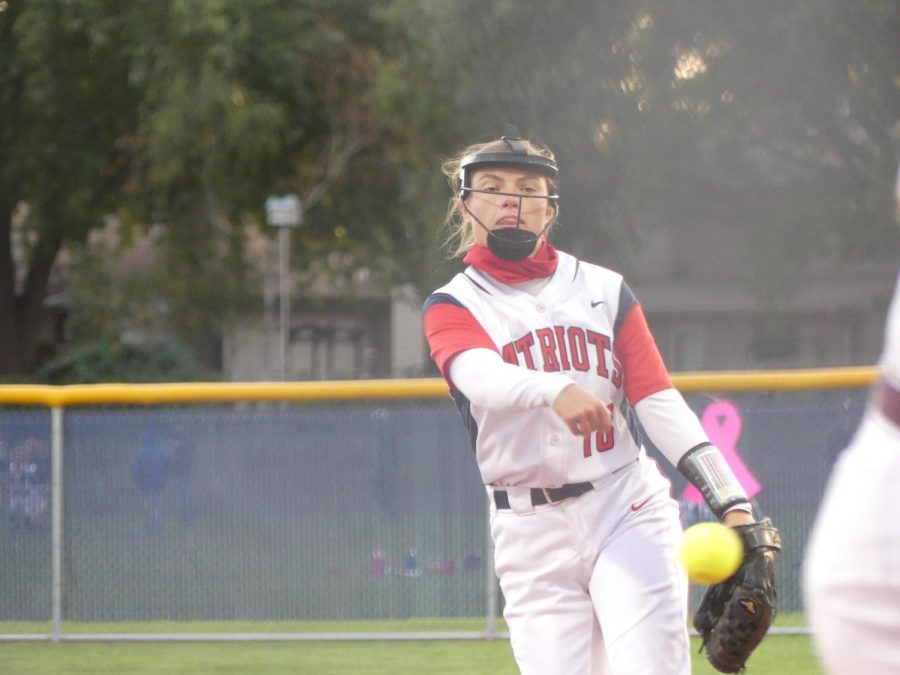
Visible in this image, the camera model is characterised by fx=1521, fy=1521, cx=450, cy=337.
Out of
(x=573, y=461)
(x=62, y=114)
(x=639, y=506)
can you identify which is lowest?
(x=639, y=506)

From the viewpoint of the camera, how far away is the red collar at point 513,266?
4.30 m

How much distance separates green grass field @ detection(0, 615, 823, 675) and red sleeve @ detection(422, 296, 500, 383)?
4.15 metres

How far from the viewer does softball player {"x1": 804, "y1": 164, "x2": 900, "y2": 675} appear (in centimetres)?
231

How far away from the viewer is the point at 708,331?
49938 millimetres

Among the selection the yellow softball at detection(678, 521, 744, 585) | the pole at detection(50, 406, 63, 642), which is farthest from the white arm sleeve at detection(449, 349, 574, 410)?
the pole at detection(50, 406, 63, 642)

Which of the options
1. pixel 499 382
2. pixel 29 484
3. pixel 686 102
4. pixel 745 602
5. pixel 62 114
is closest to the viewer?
pixel 499 382

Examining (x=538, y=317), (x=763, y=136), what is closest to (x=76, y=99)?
(x=763, y=136)

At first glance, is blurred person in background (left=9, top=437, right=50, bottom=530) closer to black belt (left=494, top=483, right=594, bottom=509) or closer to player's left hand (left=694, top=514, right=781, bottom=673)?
black belt (left=494, top=483, right=594, bottom=509)

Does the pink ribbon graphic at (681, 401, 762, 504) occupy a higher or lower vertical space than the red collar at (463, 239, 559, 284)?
lower

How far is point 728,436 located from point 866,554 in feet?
21.5

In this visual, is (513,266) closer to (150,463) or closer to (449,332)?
(449,332)

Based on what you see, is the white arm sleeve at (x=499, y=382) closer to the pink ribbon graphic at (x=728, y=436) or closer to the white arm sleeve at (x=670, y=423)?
the white arm sleeve at (x=670, y=423)

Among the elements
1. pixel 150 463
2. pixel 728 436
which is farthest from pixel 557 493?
pixel 150 463

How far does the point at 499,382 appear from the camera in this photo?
3.81 metres
